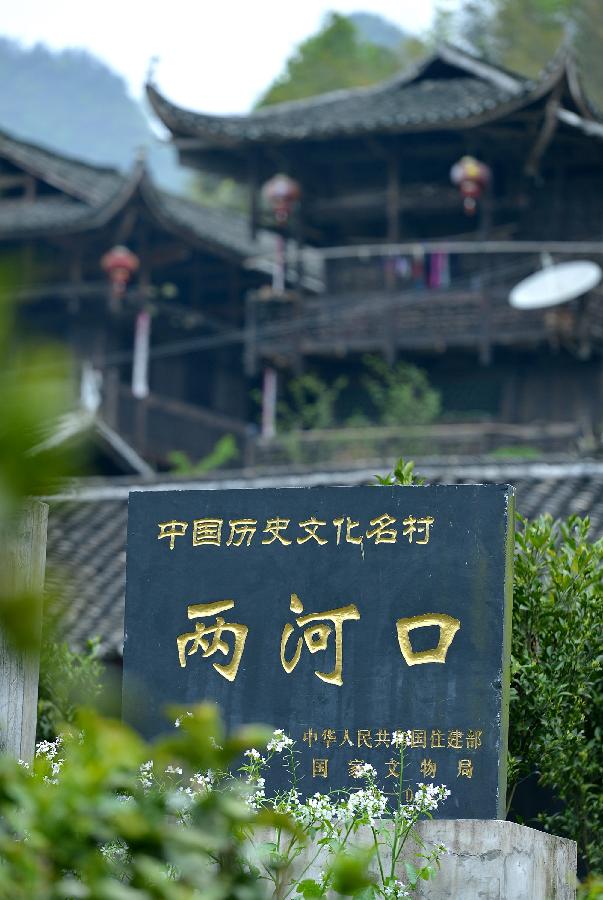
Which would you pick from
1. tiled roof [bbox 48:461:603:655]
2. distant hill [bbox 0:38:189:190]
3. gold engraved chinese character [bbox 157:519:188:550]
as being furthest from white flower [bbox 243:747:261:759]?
distant hill [bbox 0:38:189:190]

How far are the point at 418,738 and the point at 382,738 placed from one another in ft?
0.48

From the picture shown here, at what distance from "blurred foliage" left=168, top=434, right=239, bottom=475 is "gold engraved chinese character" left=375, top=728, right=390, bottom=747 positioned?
1841cm

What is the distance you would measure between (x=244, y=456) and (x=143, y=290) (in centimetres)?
316

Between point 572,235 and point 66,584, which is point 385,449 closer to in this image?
point 572,235

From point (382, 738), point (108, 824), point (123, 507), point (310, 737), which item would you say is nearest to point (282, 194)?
point (123, 507)

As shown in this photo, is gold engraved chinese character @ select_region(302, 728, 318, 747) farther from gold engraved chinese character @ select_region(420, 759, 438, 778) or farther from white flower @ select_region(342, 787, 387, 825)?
white flower @ select_region(342, 787, 387, 825)

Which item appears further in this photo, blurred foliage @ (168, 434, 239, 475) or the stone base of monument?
blurred foliage @ (168, 434, 239, 475)

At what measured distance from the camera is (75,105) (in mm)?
133625

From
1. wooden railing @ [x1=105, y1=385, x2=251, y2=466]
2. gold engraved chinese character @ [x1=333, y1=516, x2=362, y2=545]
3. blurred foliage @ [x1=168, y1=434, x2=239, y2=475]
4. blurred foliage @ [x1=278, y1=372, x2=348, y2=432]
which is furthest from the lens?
blurred foliage @ [x1=278, y1=372, x2=348, y2=432]

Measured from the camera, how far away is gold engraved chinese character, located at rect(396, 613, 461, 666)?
669cm

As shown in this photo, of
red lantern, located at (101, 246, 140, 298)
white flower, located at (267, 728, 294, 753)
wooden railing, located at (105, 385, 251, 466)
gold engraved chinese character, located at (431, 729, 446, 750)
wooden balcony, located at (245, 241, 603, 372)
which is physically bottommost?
white flower, located at (267, 728, 294, 753)

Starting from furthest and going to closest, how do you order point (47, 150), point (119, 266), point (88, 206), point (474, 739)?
point (47, 150)
point (88, 206)
point (119, 266)
point (474, 739)

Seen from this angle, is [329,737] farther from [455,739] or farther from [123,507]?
[123,507]

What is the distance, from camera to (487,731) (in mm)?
6594
